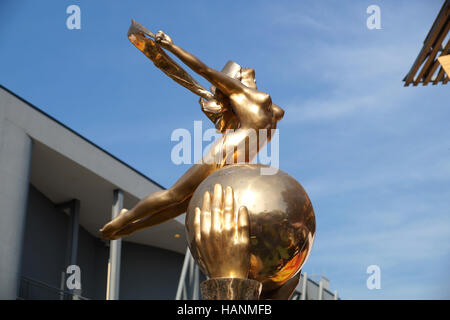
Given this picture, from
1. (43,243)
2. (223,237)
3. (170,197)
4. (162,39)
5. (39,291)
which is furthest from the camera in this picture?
(43,243)

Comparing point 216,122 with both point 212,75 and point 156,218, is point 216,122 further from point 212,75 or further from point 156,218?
point 156,218

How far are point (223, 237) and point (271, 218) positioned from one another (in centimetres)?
24

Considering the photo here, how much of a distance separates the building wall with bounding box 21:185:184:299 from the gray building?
0.13ft

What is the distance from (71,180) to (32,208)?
2100 mm

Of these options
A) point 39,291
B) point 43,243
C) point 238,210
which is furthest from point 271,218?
point 43,243

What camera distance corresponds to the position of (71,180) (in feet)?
78.6

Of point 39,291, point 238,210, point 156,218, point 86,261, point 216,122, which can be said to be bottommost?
point 238,210

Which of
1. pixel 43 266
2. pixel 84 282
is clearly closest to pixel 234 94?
pixel 43 266

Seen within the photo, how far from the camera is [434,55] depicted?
526 inches

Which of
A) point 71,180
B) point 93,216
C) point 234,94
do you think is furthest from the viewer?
point 93,216

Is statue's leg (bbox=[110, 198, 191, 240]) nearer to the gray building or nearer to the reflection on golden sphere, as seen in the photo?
the reflection on golden sphere

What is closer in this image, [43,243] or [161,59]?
[161,59]
